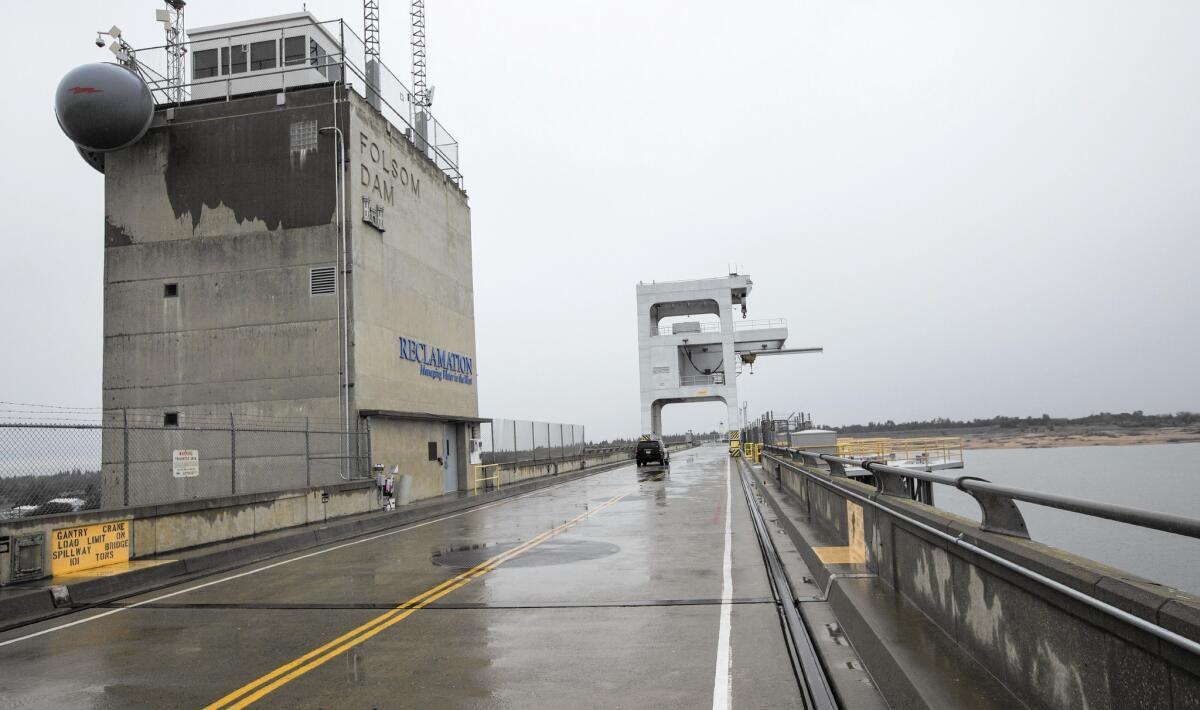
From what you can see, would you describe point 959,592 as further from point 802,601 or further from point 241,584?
point 241,584

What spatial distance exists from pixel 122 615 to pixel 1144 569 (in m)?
19.3

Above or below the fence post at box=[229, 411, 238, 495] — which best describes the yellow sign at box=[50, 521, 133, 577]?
below

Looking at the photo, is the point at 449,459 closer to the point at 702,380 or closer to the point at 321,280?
the point at 321,280

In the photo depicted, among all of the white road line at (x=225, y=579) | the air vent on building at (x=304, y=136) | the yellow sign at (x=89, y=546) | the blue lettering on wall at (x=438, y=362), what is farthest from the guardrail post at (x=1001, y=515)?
the air vent on building at (x=304, y=136)

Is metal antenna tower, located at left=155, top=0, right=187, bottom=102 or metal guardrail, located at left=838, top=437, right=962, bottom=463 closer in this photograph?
metal antenna tower, located at left=155, top=0, right=187, bottom=102

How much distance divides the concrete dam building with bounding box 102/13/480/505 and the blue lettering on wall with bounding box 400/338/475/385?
1.60 feet

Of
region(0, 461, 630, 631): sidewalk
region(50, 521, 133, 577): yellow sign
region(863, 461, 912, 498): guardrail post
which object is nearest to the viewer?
region(863, 461, 912, 498): guardrail post

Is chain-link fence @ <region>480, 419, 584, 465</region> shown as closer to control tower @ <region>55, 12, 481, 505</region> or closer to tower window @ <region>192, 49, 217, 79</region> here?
control tower @ <region>55, 12, 481, 505</region>

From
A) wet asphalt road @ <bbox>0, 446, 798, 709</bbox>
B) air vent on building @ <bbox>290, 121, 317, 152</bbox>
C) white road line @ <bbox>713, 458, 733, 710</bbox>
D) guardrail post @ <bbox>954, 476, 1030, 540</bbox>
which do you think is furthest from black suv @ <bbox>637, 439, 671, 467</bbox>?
guardrail post @ <bbox>954, 476, 1030, 540</bbox>

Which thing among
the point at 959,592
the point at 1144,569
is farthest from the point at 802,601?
the point at 1144,569

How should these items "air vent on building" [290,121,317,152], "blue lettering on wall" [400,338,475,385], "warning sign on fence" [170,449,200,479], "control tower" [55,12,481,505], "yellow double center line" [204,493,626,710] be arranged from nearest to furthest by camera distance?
"yellow double center line" [204,493,626,710]
"warning sign on fence" [170,449,200,479]
"control tower" [55,12,481,505]
"air vent on building" [290,121,317,152]
"blue lettering on wall" [400,338,475,385]

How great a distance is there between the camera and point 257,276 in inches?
988

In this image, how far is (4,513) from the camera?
11695mm

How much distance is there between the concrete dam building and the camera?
2447cm
